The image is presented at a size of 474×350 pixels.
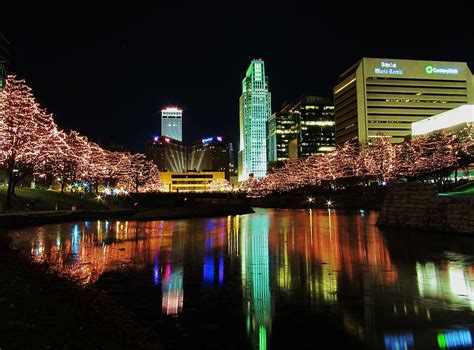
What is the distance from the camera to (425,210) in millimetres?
30500

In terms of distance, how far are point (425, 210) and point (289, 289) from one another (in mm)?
21843

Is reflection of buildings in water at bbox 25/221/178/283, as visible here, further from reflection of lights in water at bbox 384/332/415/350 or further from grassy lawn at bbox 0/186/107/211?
grassy lawn at bbox 0/186/107/211

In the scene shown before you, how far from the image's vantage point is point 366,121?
166 metres

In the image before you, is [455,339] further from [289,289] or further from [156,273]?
[156,273]

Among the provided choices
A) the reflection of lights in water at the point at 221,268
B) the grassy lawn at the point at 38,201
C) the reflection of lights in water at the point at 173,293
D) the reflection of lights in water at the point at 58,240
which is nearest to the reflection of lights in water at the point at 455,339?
the reflection of lights in water at the point at 173,293

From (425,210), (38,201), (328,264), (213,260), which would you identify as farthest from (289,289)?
(38,201)

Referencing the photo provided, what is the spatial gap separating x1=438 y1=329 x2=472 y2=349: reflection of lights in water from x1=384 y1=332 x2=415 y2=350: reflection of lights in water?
1.85ft

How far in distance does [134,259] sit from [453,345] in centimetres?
1429

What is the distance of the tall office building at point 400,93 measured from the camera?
543ft

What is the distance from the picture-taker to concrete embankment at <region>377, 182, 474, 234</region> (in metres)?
26.7

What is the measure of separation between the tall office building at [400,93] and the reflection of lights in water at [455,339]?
536 feet

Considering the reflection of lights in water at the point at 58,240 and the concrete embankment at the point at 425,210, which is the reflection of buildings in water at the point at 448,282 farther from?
the reflection of lights in water at the point at 58,240

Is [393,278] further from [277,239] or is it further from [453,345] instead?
[277,239]

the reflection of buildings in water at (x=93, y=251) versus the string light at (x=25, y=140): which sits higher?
the string light at (x=25, y=140)
